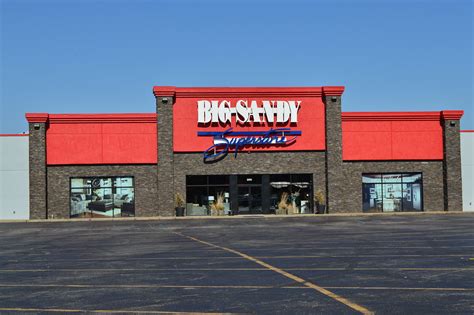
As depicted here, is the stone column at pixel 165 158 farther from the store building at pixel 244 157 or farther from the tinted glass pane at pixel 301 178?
the tinted glass pane at pixel 301 178

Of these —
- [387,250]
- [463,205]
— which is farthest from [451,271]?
[463,205]

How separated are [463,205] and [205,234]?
80.4 ft

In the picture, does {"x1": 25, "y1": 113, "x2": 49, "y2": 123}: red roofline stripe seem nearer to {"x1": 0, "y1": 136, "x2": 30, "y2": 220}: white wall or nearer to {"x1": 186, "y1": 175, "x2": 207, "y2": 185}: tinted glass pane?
{"x1": 0, "y1": 136, "x2": 30, "y2": 220}: white wall

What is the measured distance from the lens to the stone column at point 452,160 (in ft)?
141

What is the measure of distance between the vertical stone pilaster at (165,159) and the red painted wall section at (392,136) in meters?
11.8

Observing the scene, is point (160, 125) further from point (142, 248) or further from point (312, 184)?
point (142, 248)

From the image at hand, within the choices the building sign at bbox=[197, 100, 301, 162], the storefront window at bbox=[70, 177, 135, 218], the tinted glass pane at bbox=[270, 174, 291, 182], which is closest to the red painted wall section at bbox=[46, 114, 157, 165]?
the storefront window at bbox=[70, 177, 135, 218]

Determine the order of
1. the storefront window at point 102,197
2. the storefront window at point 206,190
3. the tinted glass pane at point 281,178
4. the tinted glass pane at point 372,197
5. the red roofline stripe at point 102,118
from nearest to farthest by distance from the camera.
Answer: the red roofline stripe at point 102,118 → the storefront window at point 102,197 → the storefront window at point 206,190 → the tinted glass pane at point 281,178 → the tinted glass pane at point 372,197

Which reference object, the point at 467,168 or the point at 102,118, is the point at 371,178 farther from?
the point at 102,118

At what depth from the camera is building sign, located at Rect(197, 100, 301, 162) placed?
42.2 m

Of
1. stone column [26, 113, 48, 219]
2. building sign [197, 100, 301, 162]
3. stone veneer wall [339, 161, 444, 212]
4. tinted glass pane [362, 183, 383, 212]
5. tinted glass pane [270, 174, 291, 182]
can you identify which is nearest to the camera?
stone column [26, 113, 48, 219]

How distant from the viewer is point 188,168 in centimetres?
4219

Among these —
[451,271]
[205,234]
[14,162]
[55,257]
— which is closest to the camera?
[451,271]

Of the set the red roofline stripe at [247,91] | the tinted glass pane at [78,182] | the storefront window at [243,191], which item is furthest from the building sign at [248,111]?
the tinted glass pane at [78,182]
